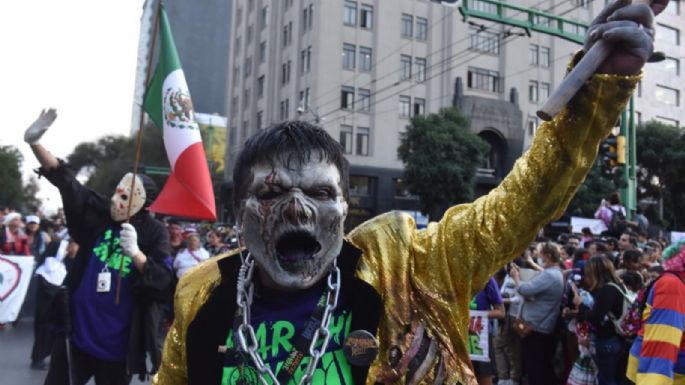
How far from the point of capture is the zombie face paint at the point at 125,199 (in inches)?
161

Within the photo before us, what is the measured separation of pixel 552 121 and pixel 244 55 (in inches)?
1669

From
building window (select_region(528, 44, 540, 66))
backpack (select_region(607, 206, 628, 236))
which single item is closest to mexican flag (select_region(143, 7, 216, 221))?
backpack (select_region(607, 206, 628, 236))

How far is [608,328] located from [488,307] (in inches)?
43.3

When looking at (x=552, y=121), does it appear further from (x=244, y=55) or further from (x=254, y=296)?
(x=244, y=55)

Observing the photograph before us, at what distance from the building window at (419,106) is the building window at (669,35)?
20925mm

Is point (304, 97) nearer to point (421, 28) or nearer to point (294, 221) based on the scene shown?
point (421, 28)

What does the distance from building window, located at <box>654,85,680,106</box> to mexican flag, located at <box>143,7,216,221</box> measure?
146ft

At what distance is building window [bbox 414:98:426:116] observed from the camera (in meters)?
34.0

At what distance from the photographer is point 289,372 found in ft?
5.18

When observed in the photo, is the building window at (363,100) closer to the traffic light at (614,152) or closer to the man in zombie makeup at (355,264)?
the traffic light at (614,152)

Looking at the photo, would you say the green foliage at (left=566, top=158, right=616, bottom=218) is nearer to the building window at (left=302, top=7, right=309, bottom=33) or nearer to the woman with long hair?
the building window at (left=302, top=7, right=309, bottom=33)

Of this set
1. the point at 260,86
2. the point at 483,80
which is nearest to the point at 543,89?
the point at 483,80

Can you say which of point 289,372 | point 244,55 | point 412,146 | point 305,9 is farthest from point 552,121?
point 244,55

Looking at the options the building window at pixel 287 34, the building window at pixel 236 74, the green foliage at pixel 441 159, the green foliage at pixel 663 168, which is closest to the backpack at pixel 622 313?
the green foliage at pixel 441 159
